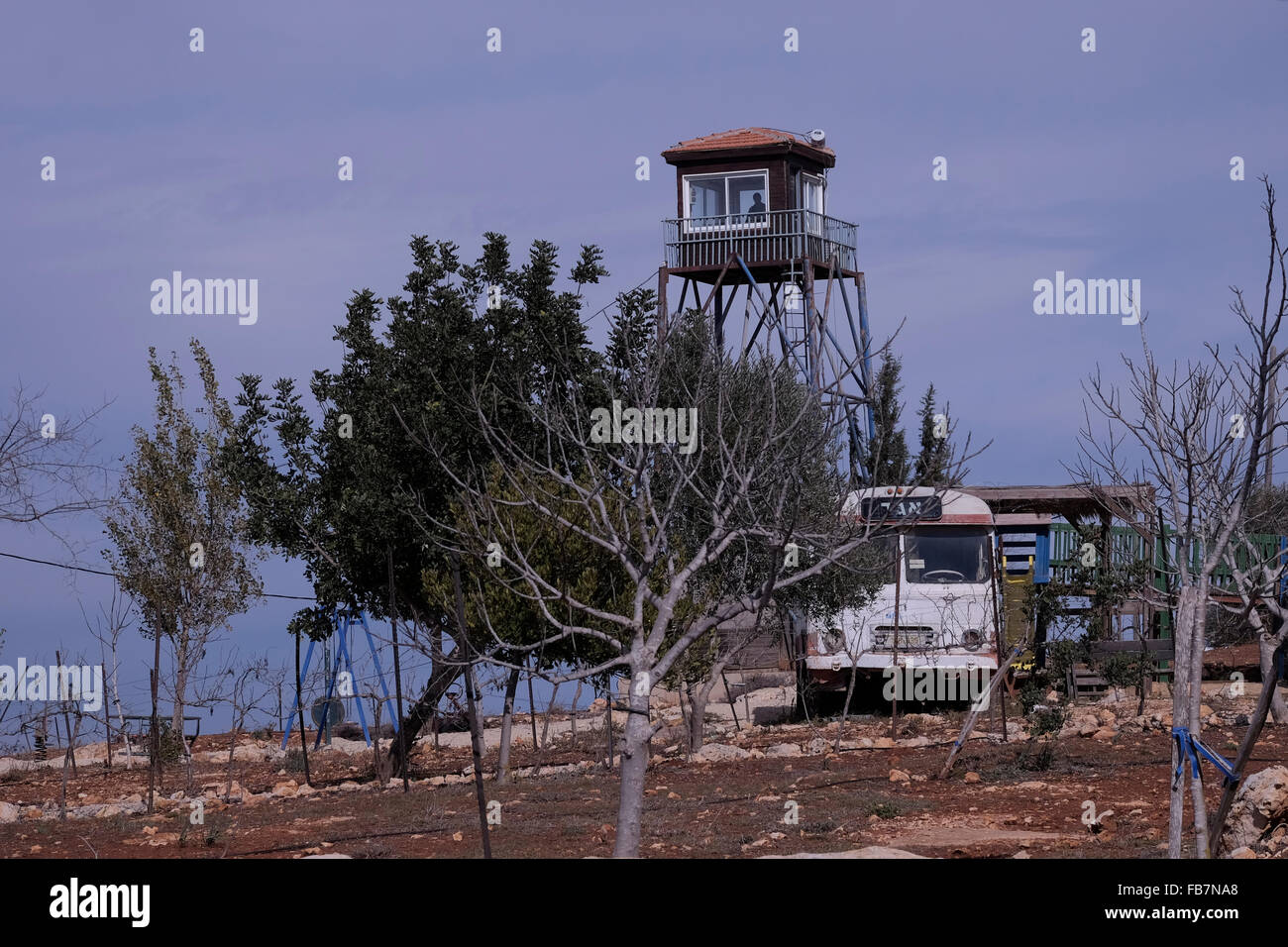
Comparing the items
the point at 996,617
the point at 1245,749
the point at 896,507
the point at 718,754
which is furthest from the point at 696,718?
the point at 1245,749

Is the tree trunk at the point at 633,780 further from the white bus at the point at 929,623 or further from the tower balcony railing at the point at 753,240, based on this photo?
the tower balcony railing at the point at 753,240

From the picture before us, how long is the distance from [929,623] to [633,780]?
15514 millimetres

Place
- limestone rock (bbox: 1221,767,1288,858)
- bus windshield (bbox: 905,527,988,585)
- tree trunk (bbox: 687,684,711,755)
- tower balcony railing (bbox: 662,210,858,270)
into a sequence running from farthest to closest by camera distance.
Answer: tower balcony railing (bbox: 662,210,858,270) → bus windshield (bbox: 905,527,988,585) → tree trunk (bbox: 687,684,711,755) → limestone rock (bbox: 1221,767,1288,858)

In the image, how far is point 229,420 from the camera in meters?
30.9

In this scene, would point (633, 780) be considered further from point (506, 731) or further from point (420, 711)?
point (420, 711)

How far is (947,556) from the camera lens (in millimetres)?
25344

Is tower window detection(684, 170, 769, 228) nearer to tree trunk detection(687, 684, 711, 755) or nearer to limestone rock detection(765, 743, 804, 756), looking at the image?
tree trunk detection(687, 684, 711, 755)

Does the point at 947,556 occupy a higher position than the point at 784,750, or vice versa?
the point at 947,556

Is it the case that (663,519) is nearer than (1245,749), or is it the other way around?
(1245,749)

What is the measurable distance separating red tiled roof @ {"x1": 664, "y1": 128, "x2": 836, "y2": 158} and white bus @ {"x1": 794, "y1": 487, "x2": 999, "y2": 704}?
10588 millimetres

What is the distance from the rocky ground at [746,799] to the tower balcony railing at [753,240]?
10.7 m

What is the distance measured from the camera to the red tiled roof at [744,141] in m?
32.3

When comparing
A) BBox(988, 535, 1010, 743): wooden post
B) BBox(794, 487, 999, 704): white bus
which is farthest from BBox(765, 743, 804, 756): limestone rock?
BBox(794, 487, 999, 704): white bus

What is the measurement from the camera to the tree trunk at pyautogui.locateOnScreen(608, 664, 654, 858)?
33.0ft
